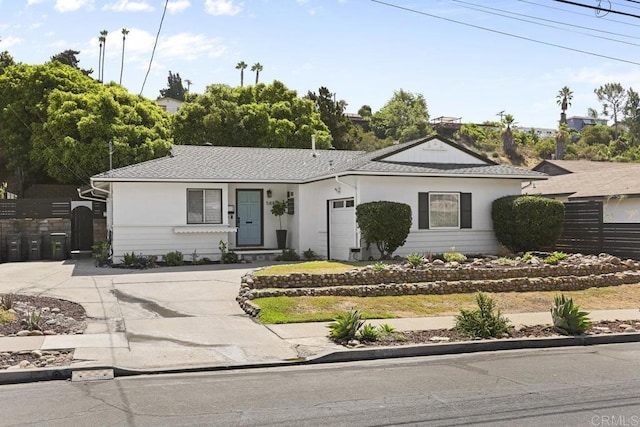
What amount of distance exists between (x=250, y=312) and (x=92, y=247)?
559 inches

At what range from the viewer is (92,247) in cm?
2436

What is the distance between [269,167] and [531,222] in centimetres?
952

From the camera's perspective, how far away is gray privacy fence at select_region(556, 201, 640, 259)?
1939 cm

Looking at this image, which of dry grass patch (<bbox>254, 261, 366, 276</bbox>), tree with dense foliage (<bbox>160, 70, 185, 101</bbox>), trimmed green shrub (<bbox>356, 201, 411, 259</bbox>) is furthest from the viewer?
tree with dense foliage (<bbox>160, 70, 185, 101</bbox>)

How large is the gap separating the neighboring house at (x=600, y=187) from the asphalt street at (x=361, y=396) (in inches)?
658

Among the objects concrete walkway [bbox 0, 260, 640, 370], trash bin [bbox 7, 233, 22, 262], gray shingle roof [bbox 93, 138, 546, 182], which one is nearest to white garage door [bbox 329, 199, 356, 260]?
gray shingle roof [bbox 93, 138, 546, 182]

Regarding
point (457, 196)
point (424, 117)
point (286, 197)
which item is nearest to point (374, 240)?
point (457, 196)

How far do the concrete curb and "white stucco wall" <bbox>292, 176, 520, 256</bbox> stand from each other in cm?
998

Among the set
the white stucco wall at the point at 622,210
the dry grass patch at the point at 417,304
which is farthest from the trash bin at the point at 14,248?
the white stucco wall at the point at 622,210

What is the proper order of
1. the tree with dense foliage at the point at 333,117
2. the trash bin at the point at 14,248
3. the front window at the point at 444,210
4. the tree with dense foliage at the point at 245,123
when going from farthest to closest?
the tree with dense foliage at the point at 333,117 → the tree with dense foliage at the point at 245,123 → the trash bin at the point at 14,248 → the front window at the point at 444,210

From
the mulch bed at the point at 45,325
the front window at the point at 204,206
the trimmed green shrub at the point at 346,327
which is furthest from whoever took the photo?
A: the front window at the point at 204,206

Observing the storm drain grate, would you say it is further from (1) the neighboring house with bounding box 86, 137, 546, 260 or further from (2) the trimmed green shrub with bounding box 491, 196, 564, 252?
(2) the trimmed green shrub with bounding box 491, 196, 564, 252

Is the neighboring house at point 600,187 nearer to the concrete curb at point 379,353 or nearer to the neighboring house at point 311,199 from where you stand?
the neighboring house at point 311,199

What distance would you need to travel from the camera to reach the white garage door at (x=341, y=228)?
20.2m
